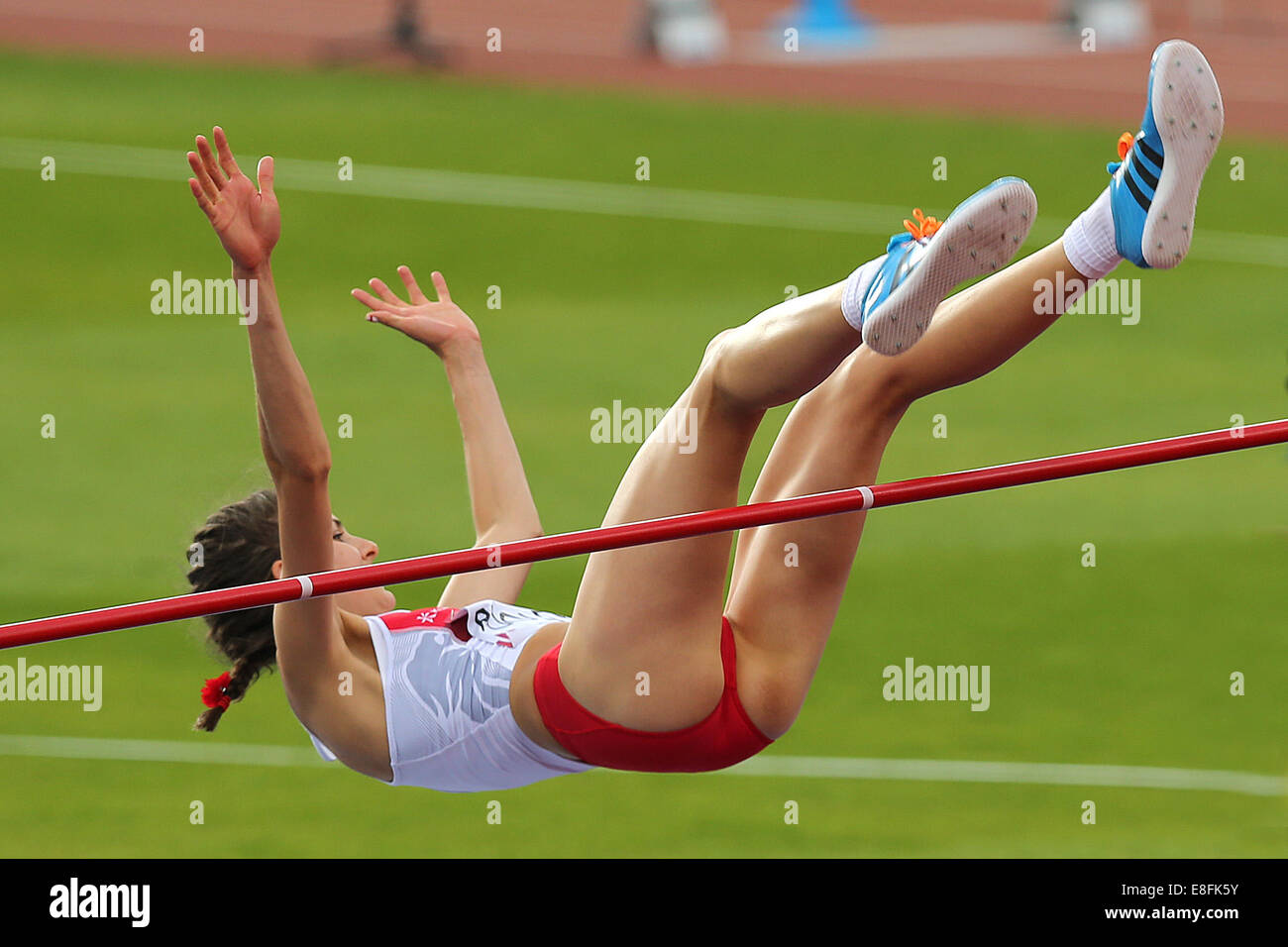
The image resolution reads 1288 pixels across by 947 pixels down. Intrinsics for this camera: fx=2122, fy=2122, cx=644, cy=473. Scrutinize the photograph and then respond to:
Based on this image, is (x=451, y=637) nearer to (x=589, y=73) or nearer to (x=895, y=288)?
(x=895, y=288)

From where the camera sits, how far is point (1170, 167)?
4.73m

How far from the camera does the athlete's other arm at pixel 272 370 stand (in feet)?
15.2

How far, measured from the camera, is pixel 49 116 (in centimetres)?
1802

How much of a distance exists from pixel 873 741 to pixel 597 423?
175 inches

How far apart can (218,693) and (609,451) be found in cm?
742

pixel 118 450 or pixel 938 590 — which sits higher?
pixel 118 450

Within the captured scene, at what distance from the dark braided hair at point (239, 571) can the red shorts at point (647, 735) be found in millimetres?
877

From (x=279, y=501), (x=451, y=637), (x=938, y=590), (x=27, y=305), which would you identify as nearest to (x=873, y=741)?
(x=938, y=590)

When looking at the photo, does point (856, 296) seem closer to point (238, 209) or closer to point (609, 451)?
point (238, 209)

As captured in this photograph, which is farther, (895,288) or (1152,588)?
(1152,588)
